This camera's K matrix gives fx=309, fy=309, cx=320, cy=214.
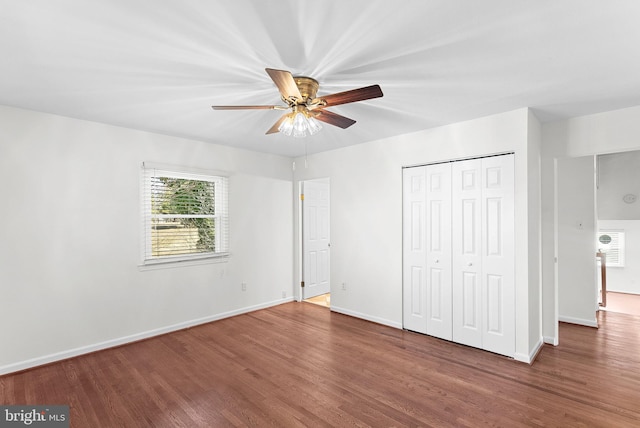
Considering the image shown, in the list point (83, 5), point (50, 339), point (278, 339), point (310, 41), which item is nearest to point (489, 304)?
point (278, 339)

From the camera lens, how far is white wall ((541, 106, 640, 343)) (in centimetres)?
299

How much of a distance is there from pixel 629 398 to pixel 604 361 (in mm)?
723

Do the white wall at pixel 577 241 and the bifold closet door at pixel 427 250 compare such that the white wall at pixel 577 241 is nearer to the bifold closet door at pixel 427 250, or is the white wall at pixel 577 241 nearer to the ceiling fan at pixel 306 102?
the bifold closet door at pixel 427 250

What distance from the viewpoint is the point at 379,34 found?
5.77 feet

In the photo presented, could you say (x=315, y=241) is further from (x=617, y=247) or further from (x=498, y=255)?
(x=617, y=247)

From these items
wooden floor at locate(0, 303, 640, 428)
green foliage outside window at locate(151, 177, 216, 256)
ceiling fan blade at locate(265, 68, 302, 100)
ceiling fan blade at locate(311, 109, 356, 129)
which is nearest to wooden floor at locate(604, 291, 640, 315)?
wooden floor at locate(0, 303, 640, 428)

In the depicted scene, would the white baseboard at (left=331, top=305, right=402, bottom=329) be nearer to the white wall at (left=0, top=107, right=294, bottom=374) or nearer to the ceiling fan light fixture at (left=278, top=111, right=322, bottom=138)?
the white wall at (left=0, top=107, right=294, bottom=374)

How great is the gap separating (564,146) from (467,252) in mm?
1547

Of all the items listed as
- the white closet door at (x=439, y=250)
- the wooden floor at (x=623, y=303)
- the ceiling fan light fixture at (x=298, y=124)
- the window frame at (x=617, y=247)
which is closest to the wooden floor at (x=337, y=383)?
the white closet door at (x=439, y=250)

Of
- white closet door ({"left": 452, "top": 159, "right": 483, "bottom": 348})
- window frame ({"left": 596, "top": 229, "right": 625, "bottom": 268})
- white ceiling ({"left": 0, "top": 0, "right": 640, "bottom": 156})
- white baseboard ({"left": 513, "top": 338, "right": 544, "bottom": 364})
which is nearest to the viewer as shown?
white ceiling ({"left": 0, "top": 0, "right": 640, "bottom": 156})

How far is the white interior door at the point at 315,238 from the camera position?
5.48 meters

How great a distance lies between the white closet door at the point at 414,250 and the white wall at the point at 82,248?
8.12 ft

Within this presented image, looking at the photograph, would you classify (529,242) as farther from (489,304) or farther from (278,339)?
(278,339)

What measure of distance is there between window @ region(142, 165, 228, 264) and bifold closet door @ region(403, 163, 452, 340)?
257 cm
